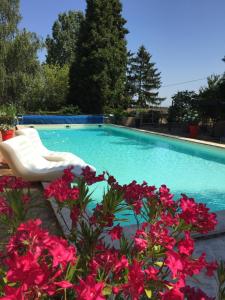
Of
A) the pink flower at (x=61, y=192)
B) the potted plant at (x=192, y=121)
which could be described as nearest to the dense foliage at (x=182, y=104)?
the potted plant at (x=192, y=121)

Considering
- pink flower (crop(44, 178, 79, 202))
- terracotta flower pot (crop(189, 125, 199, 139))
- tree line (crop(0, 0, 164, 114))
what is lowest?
terracotta flower pot (crop(189, 125, 199, 139))

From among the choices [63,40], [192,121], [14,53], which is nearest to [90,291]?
[192,121]

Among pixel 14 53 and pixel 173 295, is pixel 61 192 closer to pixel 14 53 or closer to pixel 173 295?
pixel 173 295

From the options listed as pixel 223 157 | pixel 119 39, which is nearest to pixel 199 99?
pixel 223 157

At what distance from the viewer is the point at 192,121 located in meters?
16.3

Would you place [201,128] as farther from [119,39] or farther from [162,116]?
[119,39]

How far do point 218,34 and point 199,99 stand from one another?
6.41 metres

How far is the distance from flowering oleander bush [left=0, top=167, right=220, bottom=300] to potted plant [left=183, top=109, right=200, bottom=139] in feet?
44.4

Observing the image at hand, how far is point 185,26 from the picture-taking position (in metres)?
21.6

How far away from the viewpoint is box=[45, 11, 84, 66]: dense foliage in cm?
4181

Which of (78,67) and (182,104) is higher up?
(78,67)

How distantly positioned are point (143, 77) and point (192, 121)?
34.4 metres

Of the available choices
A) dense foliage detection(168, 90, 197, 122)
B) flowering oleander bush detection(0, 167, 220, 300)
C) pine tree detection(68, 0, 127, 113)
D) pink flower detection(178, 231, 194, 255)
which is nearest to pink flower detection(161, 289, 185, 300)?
flowering oleander bush detection(0, 167, 220, 300)

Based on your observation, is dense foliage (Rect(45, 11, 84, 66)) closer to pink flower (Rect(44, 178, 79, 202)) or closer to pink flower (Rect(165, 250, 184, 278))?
pink flower (Rect(44, 178, 79, 202))
